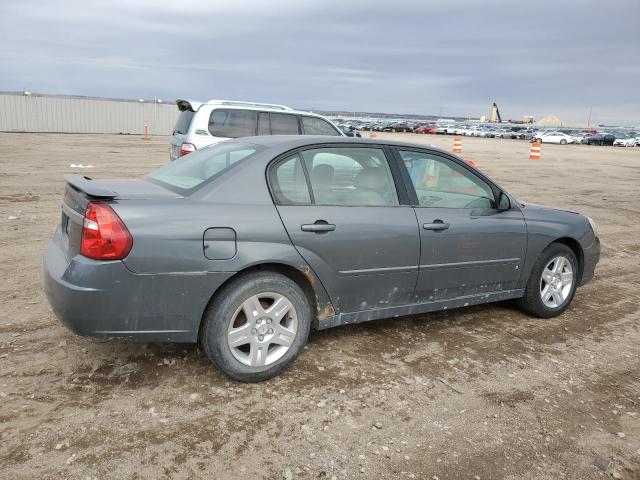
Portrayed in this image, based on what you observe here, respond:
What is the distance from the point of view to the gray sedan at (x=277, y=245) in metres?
3.26

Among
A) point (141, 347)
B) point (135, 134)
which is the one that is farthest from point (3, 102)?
point (141, 347)

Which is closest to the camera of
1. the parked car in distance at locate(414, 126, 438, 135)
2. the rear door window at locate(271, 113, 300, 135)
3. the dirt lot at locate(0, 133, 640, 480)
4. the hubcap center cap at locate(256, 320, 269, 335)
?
the dirt lot at locate(0, 133, 640, 480)

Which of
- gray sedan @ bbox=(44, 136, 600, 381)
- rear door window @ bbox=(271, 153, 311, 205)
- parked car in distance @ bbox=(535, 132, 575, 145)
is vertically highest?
parked car in distance @ bbox=(535, 132, 575, 145)

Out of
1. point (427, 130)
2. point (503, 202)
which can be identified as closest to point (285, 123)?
point (503, 202)

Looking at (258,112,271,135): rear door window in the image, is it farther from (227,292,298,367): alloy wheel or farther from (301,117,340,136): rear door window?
(227,292,298,367): alloy wheel

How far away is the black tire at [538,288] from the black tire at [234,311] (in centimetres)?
238

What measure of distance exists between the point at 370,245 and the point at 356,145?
2.64ft

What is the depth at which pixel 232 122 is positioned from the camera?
991 centimetres

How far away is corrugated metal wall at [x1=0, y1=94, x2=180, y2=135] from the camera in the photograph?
32.8m

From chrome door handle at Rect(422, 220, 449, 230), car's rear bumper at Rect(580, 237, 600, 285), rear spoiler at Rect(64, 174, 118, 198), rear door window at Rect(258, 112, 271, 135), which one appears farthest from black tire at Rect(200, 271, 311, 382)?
rear door window at Rect(258, 112, 271, 135)

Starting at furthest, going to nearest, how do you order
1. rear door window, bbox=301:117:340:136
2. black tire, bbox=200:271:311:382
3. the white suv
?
rear door window, bbox=301:117:340:136, the white suv, black tire, bbox=200:271:311:382

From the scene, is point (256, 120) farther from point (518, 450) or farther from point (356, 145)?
point (518, 450)

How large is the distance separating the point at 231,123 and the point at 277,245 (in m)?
6.80

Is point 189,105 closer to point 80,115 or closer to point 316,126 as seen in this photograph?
point 316,126
